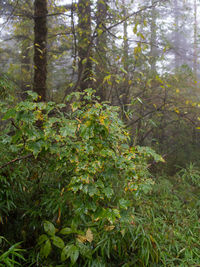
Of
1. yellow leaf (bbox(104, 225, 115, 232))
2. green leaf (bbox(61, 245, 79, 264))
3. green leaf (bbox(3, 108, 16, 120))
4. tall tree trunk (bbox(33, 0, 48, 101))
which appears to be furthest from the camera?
tall tree trunk (bbox(33, 0, 48, 101))

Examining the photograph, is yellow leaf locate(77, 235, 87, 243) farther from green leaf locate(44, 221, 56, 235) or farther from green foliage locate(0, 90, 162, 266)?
green leaf locate(44, 221, 56, 235)

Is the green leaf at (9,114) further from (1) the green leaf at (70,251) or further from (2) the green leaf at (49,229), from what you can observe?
(1) the green leaf at (70,251)

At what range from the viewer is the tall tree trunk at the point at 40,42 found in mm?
2939

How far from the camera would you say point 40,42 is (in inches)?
118


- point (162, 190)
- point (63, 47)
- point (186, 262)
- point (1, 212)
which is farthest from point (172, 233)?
point (63, 47)

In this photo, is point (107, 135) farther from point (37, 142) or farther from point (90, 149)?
point (37, 142)

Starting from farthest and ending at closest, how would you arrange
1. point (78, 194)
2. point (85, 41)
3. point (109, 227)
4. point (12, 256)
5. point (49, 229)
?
point (85, 41)
point (78, 194)
point (109, 227)
point (49, 229)
point (12, 256)

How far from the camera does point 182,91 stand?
5.52 m

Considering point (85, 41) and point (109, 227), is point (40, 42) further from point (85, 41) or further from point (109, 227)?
point (109, 227)

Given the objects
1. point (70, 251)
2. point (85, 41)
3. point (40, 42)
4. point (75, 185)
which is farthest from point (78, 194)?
point (85, 41)

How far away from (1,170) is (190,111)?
4662 mm

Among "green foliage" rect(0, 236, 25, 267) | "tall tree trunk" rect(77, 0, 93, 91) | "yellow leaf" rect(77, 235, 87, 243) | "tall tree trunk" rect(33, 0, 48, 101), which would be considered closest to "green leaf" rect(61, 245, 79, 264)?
"yellow leaf" rect(77, 235, 87, 243)

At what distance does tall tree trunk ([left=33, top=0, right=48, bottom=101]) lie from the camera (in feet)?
9.64

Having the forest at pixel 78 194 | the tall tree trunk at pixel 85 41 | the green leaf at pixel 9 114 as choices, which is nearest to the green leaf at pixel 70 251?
the forest at pixel 78 194
